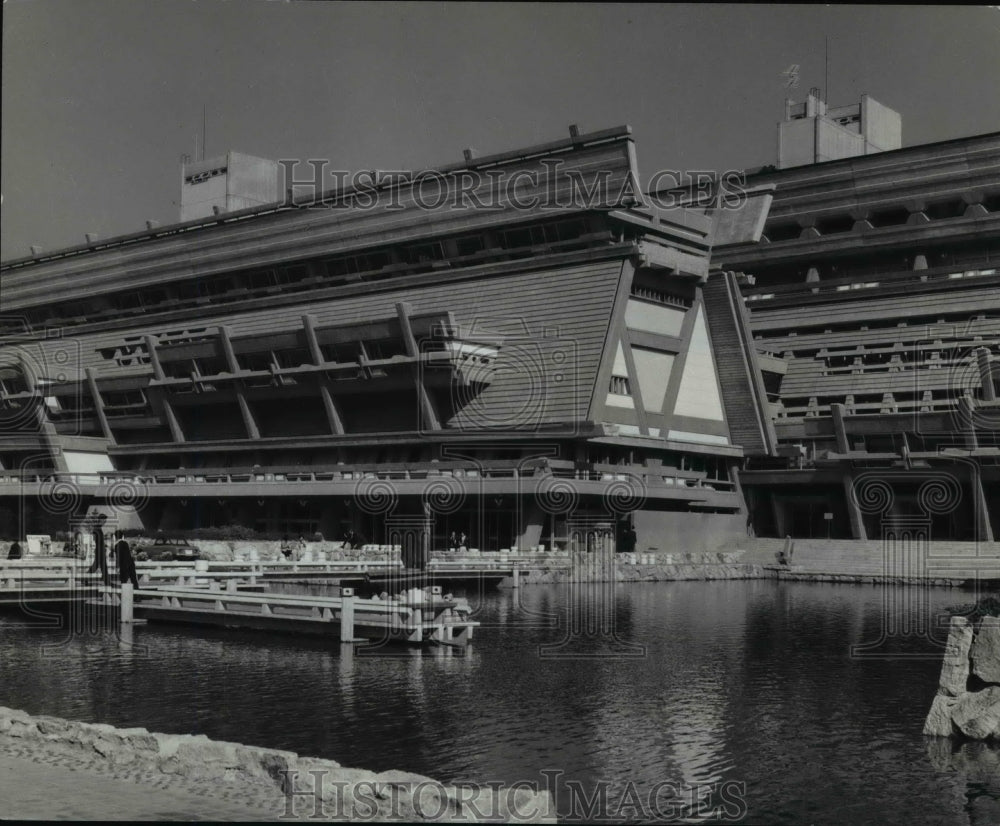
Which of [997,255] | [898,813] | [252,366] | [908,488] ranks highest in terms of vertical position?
[997,255]

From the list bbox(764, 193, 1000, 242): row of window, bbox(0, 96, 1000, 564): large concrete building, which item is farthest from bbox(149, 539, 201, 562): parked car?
bbox(764, 193, 1000, 242): row of window

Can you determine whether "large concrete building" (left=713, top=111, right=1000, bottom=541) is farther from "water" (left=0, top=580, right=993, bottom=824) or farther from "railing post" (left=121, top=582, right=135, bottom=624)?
"railing post" (left=121, top=582, right=135, bottom=624)

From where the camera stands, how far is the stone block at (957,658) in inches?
936

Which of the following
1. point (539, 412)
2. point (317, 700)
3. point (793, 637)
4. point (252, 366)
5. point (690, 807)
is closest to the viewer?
point (690, 807)

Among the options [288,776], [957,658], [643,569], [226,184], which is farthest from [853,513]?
[226,184]

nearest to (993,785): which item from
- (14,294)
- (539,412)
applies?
(539,412)

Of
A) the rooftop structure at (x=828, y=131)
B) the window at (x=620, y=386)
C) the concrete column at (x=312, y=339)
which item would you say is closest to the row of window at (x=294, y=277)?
Result: the concrete column at (x=312, y=339)

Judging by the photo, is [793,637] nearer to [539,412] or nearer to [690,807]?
[690,807]

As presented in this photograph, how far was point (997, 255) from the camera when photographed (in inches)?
3524

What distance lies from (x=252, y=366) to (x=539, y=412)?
23.7m

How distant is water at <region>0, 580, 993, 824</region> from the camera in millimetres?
20531

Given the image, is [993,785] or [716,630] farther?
[716,630]

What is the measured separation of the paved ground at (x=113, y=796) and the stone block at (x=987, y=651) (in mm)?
13315

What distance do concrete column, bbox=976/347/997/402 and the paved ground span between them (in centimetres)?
6311
